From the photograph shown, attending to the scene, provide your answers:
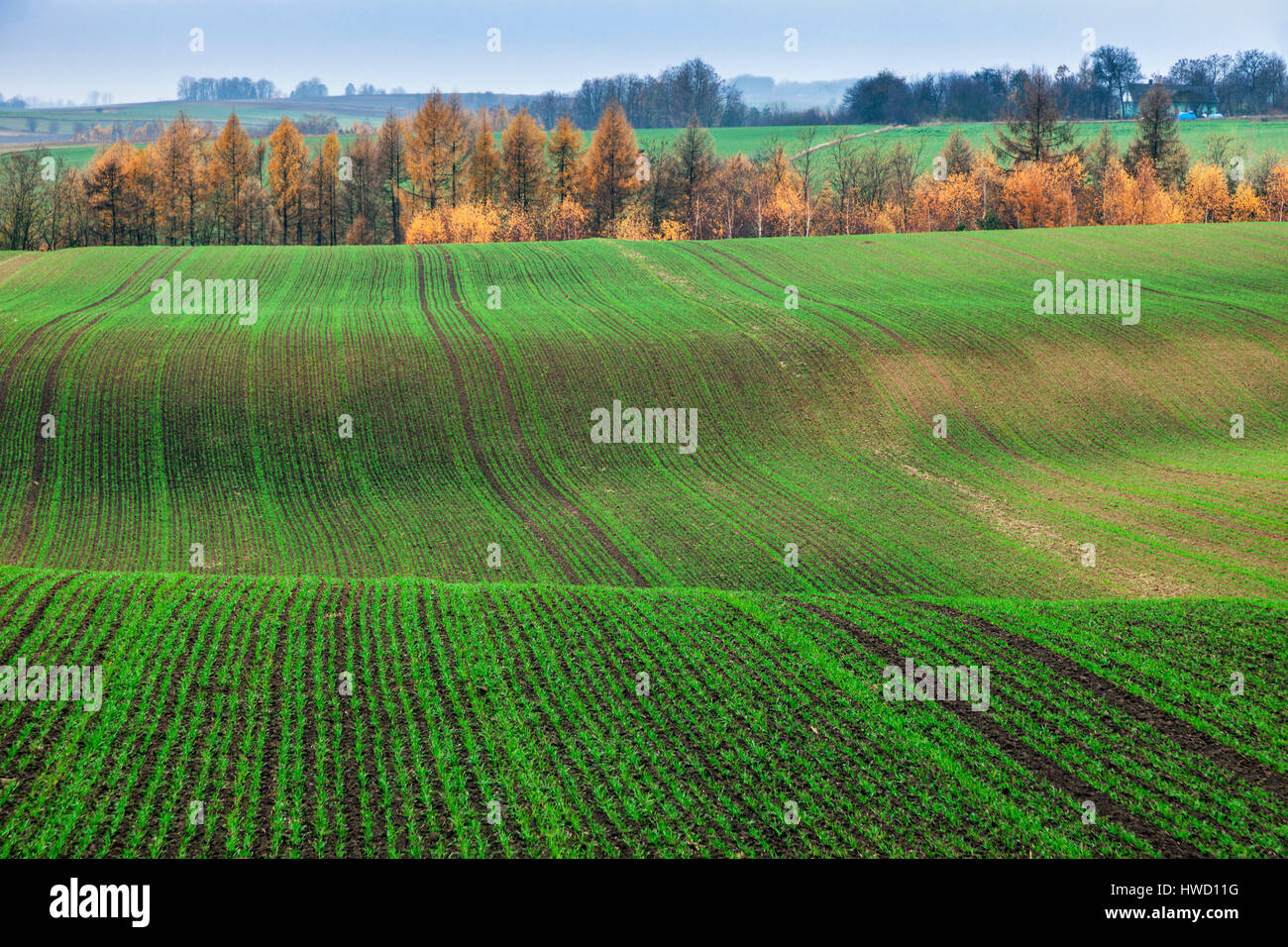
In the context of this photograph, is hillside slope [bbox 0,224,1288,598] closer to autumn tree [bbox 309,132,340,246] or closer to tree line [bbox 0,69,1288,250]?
tree line [bbox 0,69,1288,250]

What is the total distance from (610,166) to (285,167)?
1234 inches

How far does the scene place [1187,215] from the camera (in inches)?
3595

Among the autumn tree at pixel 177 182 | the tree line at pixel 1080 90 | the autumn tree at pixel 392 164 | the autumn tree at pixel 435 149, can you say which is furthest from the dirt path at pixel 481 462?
the tree line at pixel 1080 90

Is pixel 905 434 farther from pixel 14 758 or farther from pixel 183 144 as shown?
pixel 183 144

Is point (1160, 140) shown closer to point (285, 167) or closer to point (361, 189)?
point (361, 189)

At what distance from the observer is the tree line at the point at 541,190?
8850 centimetres

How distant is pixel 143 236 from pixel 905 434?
7837 cm

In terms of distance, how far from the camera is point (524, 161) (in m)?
91.7

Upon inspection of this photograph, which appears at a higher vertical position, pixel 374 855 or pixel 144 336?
pixel 144 336

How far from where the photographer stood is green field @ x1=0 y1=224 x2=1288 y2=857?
14.5 metres

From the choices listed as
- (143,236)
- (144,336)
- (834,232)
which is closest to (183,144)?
(143,236)

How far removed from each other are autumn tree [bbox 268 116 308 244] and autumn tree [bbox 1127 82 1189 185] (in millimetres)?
84865

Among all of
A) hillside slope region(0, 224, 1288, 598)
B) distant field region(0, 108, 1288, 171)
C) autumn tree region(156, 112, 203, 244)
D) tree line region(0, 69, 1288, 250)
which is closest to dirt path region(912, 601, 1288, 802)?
hillside slope region(0, 224, 1288, 598)
